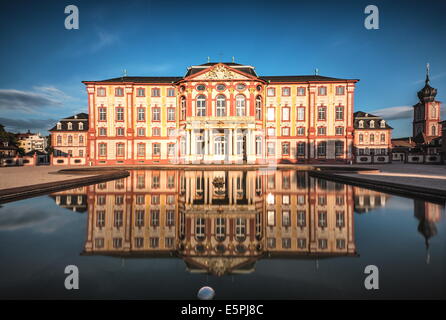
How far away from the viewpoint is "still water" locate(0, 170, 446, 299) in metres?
3.70

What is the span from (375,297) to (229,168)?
Result: 23.7 meters

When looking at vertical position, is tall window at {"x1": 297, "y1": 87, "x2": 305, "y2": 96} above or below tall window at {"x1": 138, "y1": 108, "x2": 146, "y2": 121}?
above

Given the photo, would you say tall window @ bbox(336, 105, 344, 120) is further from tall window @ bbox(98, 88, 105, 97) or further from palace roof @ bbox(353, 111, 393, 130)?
tall window @ bbox(98, 88, 105, 97)

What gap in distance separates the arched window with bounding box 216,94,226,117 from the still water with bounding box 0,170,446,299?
90.7ft

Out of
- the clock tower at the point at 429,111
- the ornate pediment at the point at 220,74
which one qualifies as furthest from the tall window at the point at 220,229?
the clock tower at the point at 429,111

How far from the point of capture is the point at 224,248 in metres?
5.24

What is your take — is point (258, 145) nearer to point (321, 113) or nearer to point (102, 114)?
point (321, 113)

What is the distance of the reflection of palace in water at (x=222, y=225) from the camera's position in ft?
16.8

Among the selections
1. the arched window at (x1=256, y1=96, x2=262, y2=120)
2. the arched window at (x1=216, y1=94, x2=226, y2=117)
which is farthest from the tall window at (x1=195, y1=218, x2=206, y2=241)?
the arched window at (x1=256, y1=96, x2=262, y2=120)

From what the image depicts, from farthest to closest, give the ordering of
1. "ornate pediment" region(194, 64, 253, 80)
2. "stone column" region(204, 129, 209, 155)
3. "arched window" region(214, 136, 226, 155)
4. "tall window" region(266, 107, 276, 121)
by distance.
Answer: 1. "tall window" region(266, 107, 276, 121)
2. "arched window" region(214, 136, 226, 155)
3. "ornate pediment" region(194, 64, 253, 80)
4. "stone column" region(204, 129, 209, 155)

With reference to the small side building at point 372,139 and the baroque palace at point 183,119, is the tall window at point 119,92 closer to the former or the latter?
the baroque palace at point 183,119

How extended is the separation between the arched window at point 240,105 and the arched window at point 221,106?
207 centimetres

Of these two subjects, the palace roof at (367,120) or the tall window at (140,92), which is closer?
the tall window at (140,92)

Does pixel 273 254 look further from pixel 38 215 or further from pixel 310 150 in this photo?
pixel 310 150
